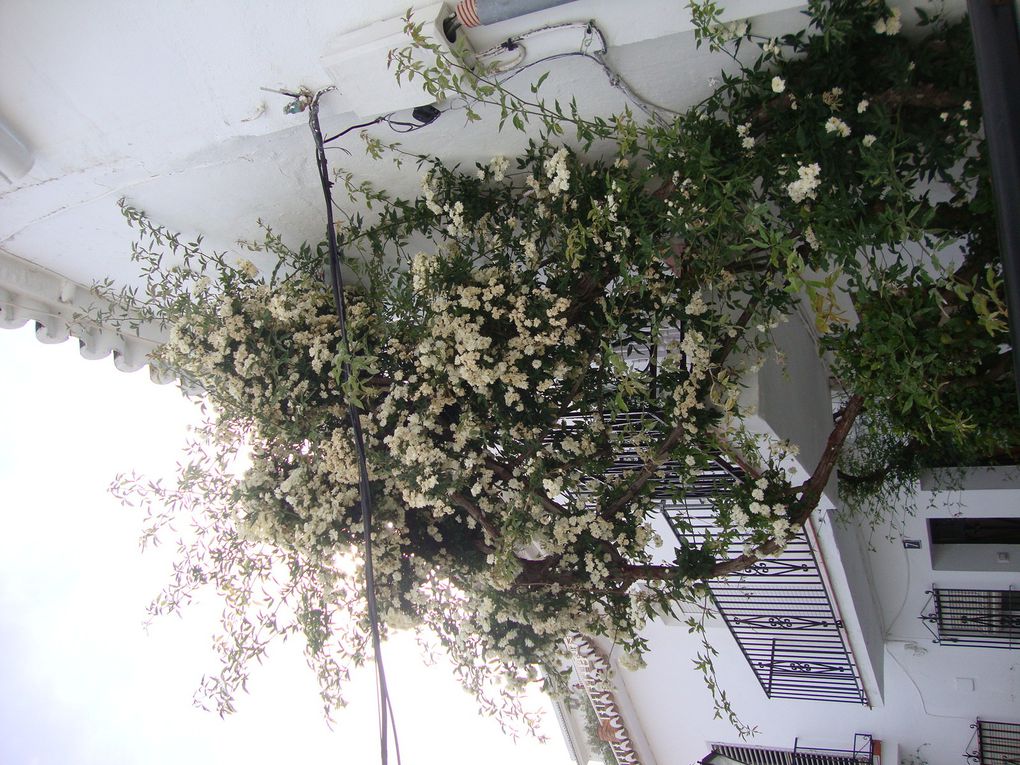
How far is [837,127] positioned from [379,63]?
154 cm

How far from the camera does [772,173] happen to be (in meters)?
2.32

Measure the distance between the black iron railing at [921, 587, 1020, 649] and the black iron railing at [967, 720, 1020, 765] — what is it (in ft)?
2.24

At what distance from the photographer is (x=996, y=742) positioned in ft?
20.5

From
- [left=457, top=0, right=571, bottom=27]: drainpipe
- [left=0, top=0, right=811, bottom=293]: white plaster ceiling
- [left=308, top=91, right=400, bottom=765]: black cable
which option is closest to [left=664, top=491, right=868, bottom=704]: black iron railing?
[left=308, top=91, right=400, bottom=765]: black cable

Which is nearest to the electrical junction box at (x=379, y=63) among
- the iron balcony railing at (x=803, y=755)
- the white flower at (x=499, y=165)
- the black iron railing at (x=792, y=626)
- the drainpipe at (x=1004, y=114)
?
the white flower at (x=499, y=165)

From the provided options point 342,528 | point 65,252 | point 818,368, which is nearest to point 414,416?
point 342,528

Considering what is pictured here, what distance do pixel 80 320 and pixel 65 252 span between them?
426 mm

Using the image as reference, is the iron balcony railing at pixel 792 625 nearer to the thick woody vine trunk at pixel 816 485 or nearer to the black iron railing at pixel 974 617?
the black iron railing at pixel 974 617

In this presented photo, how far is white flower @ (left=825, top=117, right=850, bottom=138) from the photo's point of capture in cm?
211

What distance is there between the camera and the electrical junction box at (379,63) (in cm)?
249

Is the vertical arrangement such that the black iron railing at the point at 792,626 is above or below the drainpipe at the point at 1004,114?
below

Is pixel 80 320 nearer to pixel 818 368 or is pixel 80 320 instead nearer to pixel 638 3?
pixel 638 3

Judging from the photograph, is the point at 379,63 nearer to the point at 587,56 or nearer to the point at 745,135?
the point at 587,56

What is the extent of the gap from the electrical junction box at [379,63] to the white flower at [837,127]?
1.21 meters
